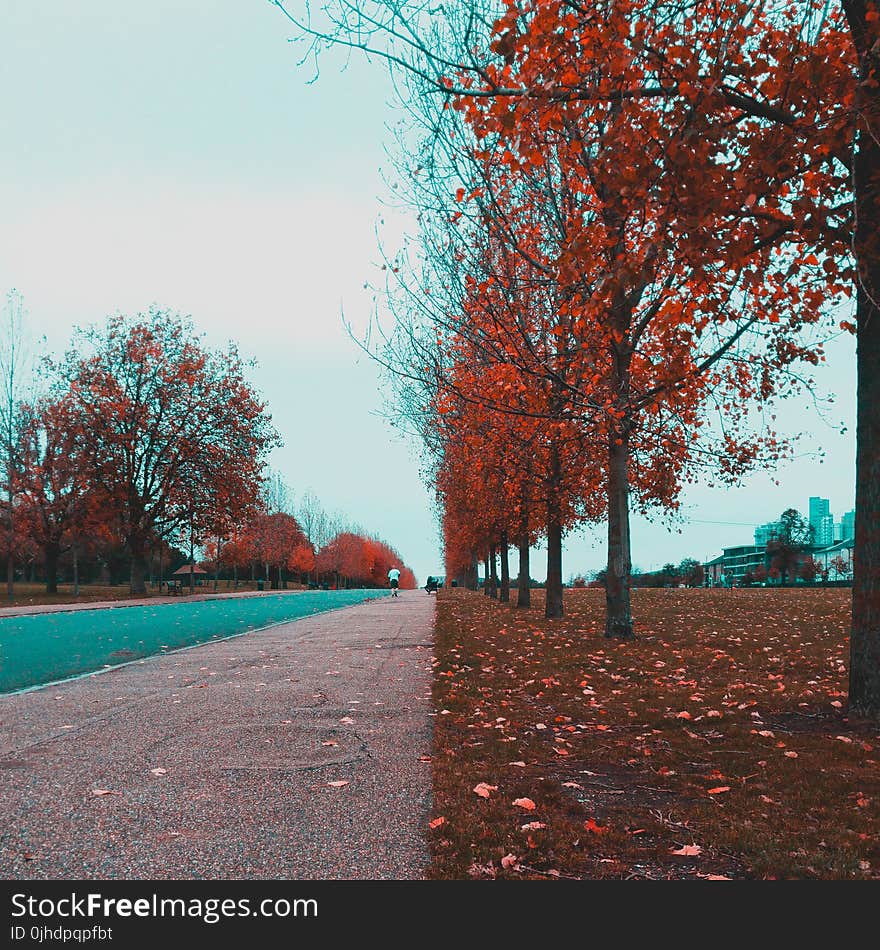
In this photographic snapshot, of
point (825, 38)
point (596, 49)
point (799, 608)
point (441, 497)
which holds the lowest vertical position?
point (799, 608)

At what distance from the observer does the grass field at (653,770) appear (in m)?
4.10

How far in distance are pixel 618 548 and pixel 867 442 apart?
321 inches

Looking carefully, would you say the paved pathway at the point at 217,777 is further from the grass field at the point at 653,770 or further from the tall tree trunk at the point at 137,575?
the tall tree trunk at the point at 137,575

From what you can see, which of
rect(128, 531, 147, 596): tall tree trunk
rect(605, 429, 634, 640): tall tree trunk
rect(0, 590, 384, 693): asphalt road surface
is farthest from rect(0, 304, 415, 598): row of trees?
rect(605, 429, 634, 640): tall tree trunk

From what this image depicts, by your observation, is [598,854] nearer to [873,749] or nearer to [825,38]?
[873,749]

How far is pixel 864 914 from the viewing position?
3.51 meters

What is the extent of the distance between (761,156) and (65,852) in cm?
655

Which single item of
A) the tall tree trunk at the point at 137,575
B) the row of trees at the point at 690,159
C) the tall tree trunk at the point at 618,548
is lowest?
the tall tree trunk at the point at 137,575

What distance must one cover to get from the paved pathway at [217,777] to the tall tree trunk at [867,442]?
12.7ft

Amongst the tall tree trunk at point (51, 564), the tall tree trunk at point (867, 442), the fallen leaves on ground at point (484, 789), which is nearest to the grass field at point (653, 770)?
the fallen leaves on ground at point (484, 789)

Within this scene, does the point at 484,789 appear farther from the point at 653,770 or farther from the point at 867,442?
the point at 867,442

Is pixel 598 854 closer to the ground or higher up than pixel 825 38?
closer to the ground

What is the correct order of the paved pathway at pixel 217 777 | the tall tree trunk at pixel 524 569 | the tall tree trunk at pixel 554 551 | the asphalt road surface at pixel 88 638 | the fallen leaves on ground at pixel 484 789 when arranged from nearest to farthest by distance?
the paved pathway at pixel 217 777, the fallen leaves on ground at pixel 484 789, the asphalt road surface at pixel 88 638, the tall tree trunk at pixel 554 551, the tall tree trunk at pixel 524 569

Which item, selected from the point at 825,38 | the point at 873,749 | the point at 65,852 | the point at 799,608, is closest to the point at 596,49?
the point at 825,38
